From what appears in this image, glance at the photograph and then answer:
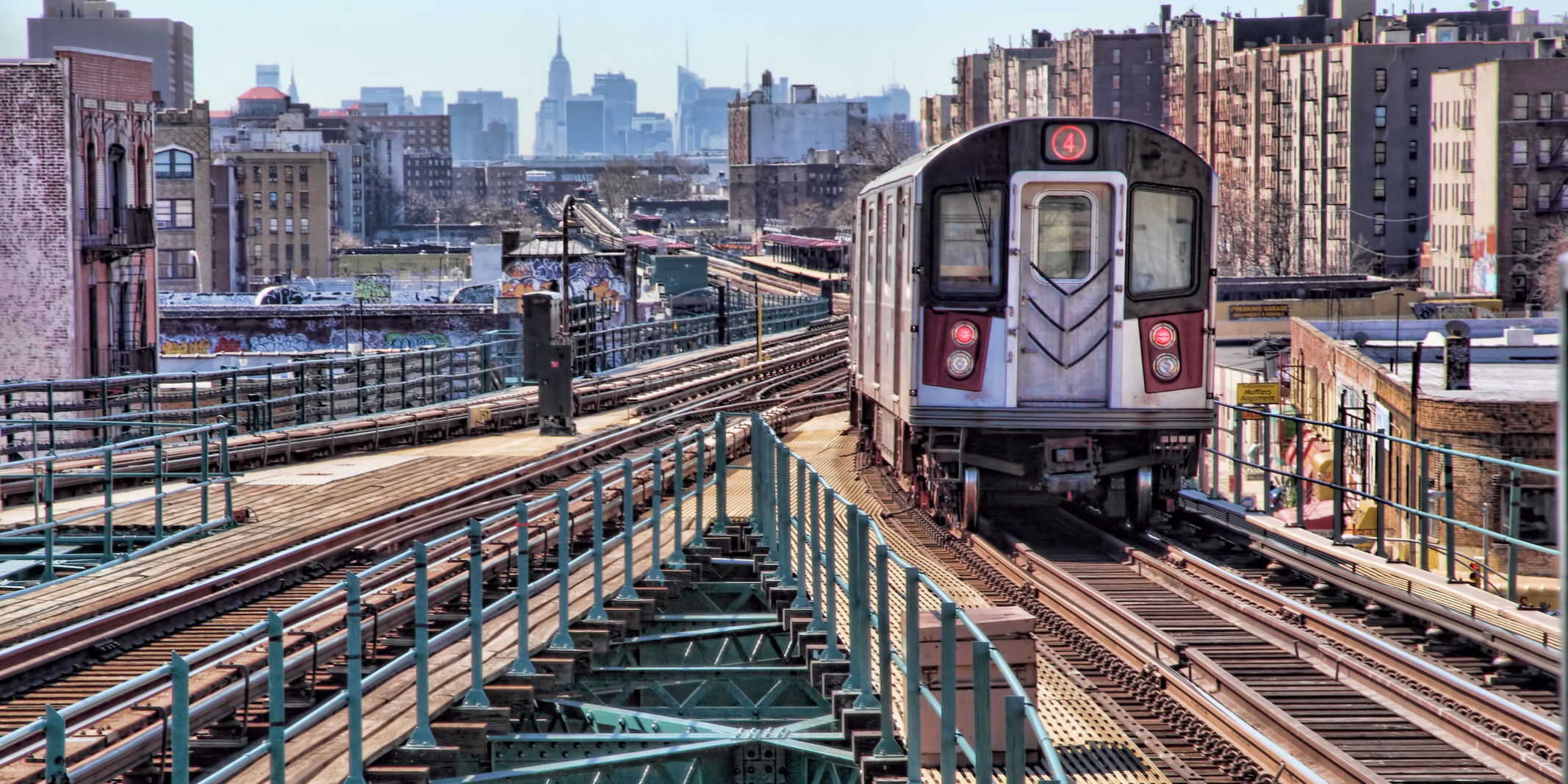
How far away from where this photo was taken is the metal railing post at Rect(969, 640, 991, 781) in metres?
6.66

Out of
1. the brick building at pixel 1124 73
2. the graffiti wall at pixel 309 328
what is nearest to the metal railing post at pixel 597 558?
the graffiti wall at pixel 309 328

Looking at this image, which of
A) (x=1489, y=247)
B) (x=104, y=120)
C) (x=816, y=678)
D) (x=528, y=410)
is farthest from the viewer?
(x=1489, y=247)

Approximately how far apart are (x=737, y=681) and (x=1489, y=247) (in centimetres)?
6892

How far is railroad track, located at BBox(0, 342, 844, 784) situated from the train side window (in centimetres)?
485

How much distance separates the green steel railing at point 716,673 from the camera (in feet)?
22.0

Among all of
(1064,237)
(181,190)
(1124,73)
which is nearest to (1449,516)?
(1064,237)

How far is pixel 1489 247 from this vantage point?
73.2 meters

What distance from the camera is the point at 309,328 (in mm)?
67688

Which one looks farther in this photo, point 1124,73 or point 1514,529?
point 1124,73

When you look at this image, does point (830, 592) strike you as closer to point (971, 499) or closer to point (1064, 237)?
point (971, 499)

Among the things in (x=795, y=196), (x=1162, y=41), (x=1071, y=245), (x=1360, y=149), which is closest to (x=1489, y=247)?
(x=1360, y=149)

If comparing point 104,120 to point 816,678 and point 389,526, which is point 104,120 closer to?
point 389,526

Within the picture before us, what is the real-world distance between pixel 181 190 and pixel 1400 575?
276 ft

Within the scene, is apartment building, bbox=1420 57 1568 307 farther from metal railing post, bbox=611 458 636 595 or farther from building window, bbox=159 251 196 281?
metal railing post, bbox=611 458 636 595
